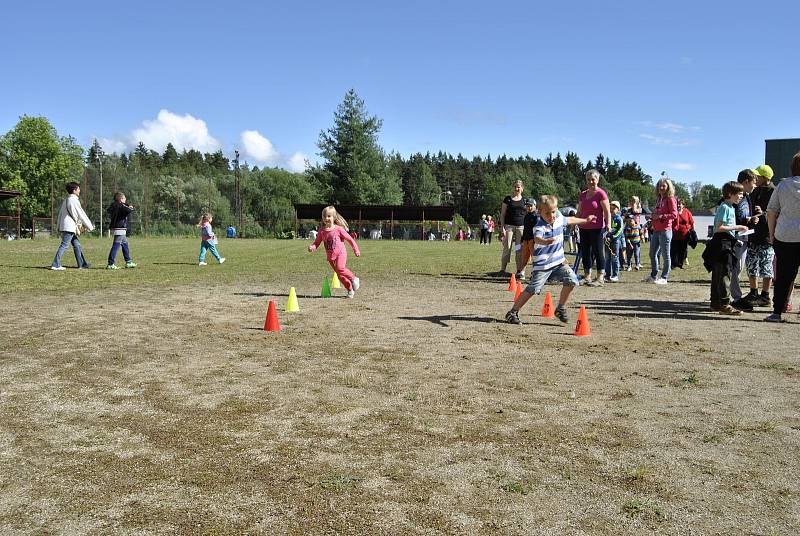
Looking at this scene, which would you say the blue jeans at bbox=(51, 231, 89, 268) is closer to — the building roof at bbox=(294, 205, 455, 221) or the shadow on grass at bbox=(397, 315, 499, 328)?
the shadow on grass at bbox=(397, 315, 499, 328)

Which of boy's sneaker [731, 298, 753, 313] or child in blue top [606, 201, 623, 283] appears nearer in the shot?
boy's sneaker [731, 298, 753, 313]

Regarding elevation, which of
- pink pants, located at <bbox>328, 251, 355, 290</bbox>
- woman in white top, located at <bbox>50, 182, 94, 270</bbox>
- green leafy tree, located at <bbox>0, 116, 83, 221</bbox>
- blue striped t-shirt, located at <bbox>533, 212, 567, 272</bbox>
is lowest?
pink pants, located at <bbox>328, 251, 355, 290</bbox>

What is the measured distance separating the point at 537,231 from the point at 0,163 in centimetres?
9122

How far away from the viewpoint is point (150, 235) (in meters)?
65.3

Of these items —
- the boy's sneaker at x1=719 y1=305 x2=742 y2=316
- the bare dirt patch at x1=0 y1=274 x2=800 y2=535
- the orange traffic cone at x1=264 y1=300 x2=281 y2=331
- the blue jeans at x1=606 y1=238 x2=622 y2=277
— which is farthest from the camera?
the blue jeans at x1=606 y1=238 x2=622 y2=277

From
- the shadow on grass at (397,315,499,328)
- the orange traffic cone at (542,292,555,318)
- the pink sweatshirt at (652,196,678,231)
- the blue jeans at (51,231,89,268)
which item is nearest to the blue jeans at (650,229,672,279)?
the pink sweatshirt at (652,196,678,231)

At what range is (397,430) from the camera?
4156mm

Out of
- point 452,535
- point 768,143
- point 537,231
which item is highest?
point 768,143

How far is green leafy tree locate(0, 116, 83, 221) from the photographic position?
83.5 meters

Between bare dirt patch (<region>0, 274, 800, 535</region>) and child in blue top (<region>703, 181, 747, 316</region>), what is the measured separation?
1612mm

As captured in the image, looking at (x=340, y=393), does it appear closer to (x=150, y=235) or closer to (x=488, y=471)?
(x=488, y=471)

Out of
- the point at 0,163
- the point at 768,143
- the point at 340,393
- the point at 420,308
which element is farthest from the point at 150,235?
the point at 340,393

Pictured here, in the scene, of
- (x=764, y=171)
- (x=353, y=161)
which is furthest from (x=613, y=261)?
(x=353, y=161)

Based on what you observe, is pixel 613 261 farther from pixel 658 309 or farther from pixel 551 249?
pixel 551 249
